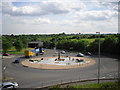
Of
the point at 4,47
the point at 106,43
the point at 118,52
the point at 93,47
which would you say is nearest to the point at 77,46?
the point at 93,47

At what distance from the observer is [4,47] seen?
39375 millimetres

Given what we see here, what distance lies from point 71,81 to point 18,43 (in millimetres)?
32274

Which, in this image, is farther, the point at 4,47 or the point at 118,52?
the point at 4,47

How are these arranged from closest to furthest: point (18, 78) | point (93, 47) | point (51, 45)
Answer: point (18, 78), point (93, 47), point (51, 45)

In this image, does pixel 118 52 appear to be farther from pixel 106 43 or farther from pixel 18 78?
pixel 18 78

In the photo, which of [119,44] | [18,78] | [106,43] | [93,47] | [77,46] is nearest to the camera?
[18,78]

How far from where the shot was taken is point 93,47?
137 feet

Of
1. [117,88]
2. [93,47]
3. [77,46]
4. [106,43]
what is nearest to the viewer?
[117,88]

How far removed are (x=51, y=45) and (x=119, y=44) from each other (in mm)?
33350

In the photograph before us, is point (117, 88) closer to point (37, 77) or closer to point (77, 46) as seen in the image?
point (37, 77)

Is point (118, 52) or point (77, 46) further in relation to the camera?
point (77, 46)

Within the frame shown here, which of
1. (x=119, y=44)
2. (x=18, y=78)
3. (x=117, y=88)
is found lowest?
(x=18, y=78)

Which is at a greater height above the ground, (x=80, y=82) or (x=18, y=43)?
(x=18, y=43)

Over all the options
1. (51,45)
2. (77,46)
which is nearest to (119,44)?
(77,46)
